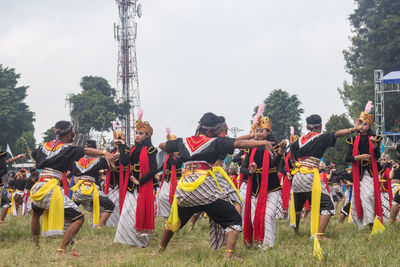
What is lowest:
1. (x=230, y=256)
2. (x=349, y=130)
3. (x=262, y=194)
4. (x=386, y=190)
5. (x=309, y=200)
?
(x=230, y=256)

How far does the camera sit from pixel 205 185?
23.6ft

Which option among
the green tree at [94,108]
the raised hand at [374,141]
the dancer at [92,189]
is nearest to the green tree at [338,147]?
the green tree at [94,108]

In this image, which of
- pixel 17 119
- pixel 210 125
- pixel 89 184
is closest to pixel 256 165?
pixel 210 125

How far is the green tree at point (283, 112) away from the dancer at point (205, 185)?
55.5 m

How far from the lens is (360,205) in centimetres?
980

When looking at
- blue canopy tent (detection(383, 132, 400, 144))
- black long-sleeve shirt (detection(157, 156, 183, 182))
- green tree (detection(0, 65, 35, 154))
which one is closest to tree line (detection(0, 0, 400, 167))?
green tree (detection(0, 65, 35, 154))

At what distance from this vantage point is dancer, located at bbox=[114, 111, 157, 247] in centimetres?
934

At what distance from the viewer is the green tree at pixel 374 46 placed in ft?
144

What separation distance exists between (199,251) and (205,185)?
98 centimetres

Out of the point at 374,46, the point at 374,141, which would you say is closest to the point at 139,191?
the point at 374,141

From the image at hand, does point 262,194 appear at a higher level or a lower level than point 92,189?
higher

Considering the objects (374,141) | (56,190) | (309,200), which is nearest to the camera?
(56,190)

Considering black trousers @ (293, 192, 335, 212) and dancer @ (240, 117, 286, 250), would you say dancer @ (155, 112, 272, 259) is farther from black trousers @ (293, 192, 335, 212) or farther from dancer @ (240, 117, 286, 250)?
black trousers @ (293, 192, 335, 212)

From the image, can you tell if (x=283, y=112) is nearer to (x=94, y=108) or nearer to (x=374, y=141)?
(x=94, y=108)
